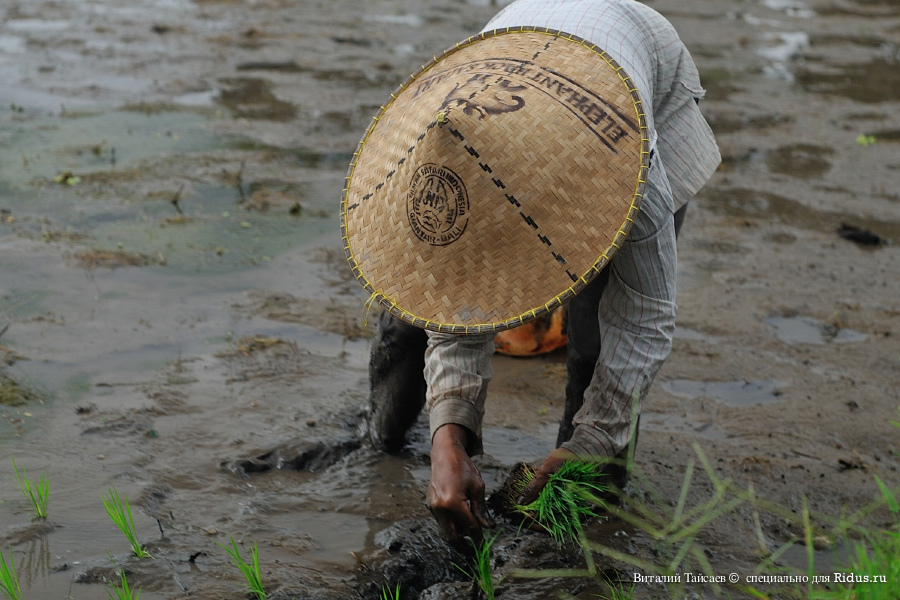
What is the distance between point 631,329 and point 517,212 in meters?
0.56

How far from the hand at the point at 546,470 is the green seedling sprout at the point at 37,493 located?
1.37 meters

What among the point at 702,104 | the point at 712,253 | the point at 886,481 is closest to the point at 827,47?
the point at 702,104

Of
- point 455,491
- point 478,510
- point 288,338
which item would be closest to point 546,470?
point 478,510

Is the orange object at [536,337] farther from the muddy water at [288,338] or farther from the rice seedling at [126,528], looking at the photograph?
the rice seedling at [126,528]

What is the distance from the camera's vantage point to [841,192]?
599 cm

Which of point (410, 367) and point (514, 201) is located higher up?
point (514, 201)

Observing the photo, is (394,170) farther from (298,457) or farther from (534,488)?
(298,457)

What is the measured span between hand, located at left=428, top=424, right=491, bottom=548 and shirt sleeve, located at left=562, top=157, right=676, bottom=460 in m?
0.33

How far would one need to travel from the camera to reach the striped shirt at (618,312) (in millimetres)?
2270

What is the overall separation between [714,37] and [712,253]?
18.9 feet

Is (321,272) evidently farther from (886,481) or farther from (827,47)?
(827,47)

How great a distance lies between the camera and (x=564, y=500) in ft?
8.18

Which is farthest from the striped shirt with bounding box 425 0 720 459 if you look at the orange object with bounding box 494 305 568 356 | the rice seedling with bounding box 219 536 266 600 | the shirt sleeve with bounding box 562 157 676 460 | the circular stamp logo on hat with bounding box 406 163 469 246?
the orange object with bounding box 494 305 568 356

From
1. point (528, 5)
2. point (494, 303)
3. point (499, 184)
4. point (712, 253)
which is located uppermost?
point (528, 5)
